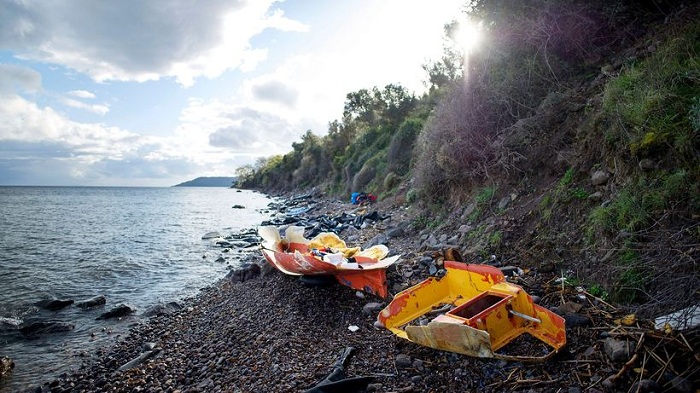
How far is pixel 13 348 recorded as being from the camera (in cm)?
642

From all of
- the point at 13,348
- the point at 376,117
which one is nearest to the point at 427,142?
the point at 13,348

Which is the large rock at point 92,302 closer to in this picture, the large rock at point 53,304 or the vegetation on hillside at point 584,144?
the large rock at point 53,304

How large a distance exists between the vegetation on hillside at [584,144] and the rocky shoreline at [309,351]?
0.67 m

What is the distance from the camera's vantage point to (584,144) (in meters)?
5.45

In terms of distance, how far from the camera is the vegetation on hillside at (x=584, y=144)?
3.70m

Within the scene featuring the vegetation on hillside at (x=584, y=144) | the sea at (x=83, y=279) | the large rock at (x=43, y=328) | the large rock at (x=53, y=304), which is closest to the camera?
the vegetation on hillside at (x=584, y=144)

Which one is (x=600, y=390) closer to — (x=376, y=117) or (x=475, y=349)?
(x=475, y=349)

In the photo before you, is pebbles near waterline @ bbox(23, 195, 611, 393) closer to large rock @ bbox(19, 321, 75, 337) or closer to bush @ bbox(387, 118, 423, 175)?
large rock @ bbox(19, 321, 75, 337)

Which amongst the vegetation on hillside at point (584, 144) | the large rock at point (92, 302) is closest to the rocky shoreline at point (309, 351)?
the vegetation on hillside at point (584, 144)

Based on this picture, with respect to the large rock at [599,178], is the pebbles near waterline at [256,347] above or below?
below

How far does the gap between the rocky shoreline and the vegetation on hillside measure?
0.67m

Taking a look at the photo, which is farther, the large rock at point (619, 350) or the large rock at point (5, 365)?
the large rock at point (5, 365)

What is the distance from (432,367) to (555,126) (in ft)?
16.1

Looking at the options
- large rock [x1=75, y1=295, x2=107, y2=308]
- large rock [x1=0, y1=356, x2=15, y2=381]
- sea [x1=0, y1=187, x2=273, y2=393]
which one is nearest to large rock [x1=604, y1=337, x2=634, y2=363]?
sea [x1=0, y1=187, x2=273, y2=393]
